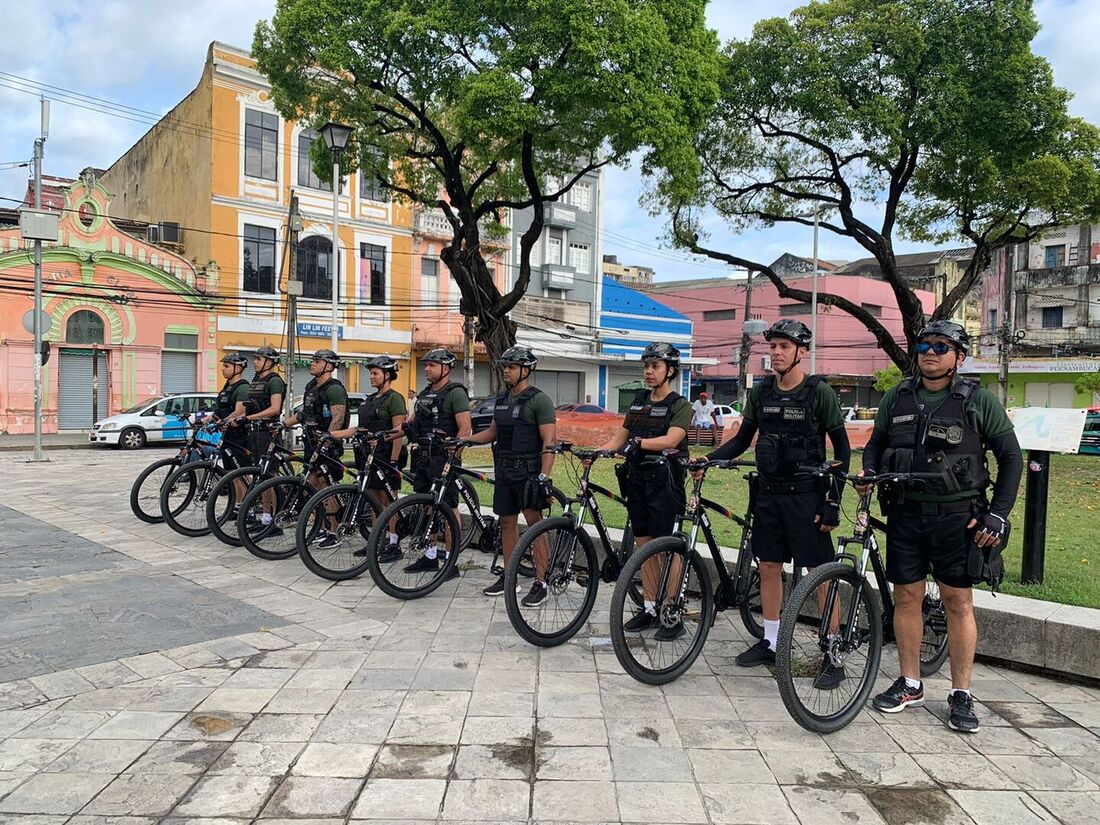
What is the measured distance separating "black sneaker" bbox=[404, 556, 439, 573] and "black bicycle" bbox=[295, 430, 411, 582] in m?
0.47

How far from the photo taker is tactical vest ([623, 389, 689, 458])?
16.5 feet

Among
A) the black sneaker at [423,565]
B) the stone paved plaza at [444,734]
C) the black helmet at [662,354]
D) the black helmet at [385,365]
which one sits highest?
the black helmet at [662,354]

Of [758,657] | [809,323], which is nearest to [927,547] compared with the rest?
[758,657]

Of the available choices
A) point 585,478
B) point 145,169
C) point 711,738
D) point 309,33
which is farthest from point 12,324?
point 711,738

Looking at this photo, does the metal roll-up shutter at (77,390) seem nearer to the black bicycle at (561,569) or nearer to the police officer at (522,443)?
the police officer at (522,443)

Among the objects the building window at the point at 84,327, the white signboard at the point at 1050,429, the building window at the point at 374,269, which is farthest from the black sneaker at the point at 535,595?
the building window at the point at 374,269

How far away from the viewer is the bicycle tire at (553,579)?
4773 millimetres

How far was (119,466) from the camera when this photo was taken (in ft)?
51.0

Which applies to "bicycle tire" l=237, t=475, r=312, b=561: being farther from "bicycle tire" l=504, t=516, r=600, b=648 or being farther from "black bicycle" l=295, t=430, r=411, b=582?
"bicycle tire" l=504, t=516, r=600, b=648

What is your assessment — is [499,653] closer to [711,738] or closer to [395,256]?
[711,738]

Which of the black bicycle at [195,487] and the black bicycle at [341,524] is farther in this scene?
the black bicycle at [195,487]

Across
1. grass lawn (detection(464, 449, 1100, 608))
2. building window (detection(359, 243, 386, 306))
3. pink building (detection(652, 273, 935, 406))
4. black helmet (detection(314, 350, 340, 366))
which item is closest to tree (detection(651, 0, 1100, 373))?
grass lawn (detection(464, 449, 1100, 608))

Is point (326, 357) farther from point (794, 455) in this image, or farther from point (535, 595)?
point (794, 455)

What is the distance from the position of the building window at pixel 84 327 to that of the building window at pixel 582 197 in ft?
66.8
